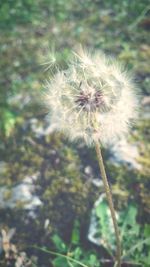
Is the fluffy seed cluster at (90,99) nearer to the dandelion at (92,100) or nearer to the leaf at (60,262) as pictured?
the dandelion at (92,100)

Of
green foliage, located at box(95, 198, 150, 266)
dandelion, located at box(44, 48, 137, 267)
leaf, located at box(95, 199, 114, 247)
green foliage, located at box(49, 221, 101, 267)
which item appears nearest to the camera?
dandelion, located at box(44, 48, 137, 267)

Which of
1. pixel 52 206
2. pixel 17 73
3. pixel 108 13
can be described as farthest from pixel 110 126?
pixel 108 13

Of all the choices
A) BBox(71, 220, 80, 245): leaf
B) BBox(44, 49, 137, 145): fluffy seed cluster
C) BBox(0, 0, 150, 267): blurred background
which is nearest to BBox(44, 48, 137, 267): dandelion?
BBox(44, 49, 137, 145): fluffy seed cluster

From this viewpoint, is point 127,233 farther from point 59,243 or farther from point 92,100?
point 92,100

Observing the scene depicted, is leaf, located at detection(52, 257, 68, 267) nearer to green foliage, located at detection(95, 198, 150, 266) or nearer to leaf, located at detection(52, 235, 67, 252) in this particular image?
leaf, located at detection(52, 235, 67, 252)

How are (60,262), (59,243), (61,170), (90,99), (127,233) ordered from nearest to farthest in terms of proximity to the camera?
(90,99) < (60,262) < (59,243) < (127,233) < (61,170)

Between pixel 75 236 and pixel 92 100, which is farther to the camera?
pixel 75 236

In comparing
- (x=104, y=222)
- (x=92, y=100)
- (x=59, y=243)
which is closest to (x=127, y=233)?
(x=104, y=222)
